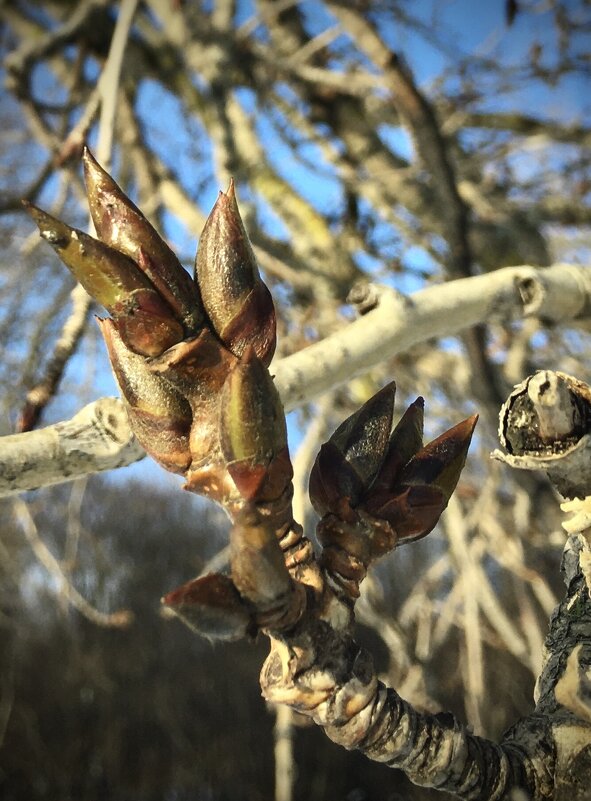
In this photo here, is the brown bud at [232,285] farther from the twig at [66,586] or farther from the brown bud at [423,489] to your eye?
the twig at [66,586]

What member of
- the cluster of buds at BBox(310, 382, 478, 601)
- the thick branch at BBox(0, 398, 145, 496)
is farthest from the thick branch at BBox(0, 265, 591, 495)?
the cluster of buds at BBox(310, 382, 478, 601)

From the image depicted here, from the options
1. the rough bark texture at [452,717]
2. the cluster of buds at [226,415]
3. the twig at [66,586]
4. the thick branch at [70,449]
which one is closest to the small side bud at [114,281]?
the cluster of buds at [226,415]

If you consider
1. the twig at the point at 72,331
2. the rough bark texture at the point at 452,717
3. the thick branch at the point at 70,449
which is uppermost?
the twig at the point at 72,331

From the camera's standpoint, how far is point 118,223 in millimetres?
587

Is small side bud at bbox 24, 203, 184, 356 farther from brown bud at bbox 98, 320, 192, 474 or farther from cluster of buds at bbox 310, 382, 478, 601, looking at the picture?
cluster of buds at bbox 310, 382, 478, 601

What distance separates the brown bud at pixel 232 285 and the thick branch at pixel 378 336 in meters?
0.40

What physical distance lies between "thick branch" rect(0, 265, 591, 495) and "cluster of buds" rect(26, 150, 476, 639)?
1.11 ft

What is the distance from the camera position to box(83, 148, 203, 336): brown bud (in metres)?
0.58

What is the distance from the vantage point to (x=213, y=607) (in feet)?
1.72

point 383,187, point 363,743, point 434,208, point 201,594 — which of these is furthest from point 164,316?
point 383,187

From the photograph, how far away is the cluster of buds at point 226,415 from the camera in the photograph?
0.54m

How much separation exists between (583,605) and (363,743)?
0.26 m

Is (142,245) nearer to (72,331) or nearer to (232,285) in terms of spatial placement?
(232,285)

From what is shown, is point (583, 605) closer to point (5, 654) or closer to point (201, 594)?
point (201, 594)
